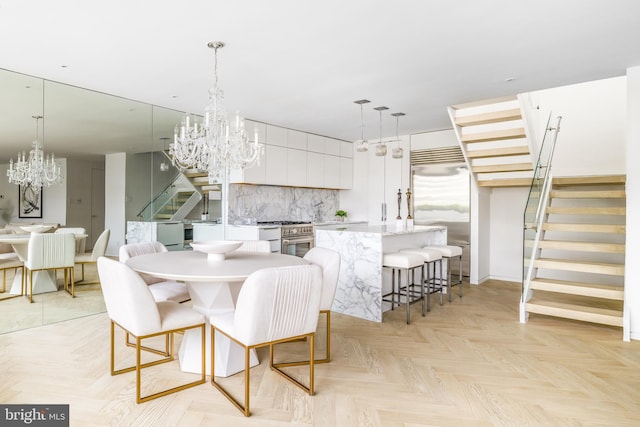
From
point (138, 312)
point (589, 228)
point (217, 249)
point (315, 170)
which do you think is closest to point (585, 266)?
point (589, 228)

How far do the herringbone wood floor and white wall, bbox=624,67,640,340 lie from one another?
30 cm

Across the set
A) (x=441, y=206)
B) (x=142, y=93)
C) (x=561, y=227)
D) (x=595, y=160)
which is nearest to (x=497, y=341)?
(x=561, y=227)

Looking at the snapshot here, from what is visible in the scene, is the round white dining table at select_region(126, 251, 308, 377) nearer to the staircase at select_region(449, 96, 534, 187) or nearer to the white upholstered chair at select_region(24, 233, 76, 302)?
the white upholstered chair at select_region(24, 233, 76, 302)

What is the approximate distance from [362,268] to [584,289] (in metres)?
2.20

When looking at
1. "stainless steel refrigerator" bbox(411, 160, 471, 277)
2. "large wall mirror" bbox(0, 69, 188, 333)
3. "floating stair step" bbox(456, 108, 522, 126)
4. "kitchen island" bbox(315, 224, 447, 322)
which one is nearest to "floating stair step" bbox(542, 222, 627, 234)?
"floating stair step" bbox(456, 108, 522, 126)

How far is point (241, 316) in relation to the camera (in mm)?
2080

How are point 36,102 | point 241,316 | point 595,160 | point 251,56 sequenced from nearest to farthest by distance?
point 241,316, point 251,56, point 36,102, point 595,160

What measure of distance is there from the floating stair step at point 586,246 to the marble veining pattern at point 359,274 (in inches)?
76.6

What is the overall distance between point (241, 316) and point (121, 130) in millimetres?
3383

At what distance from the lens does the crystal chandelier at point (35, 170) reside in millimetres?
3641

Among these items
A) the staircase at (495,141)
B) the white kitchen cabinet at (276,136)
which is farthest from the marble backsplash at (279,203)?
the staircase at (495,141)

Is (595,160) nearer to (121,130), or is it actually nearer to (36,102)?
(121,130)

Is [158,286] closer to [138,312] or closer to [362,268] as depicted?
[138,312]

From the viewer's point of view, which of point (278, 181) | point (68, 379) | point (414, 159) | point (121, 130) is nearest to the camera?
point (68, 379)
